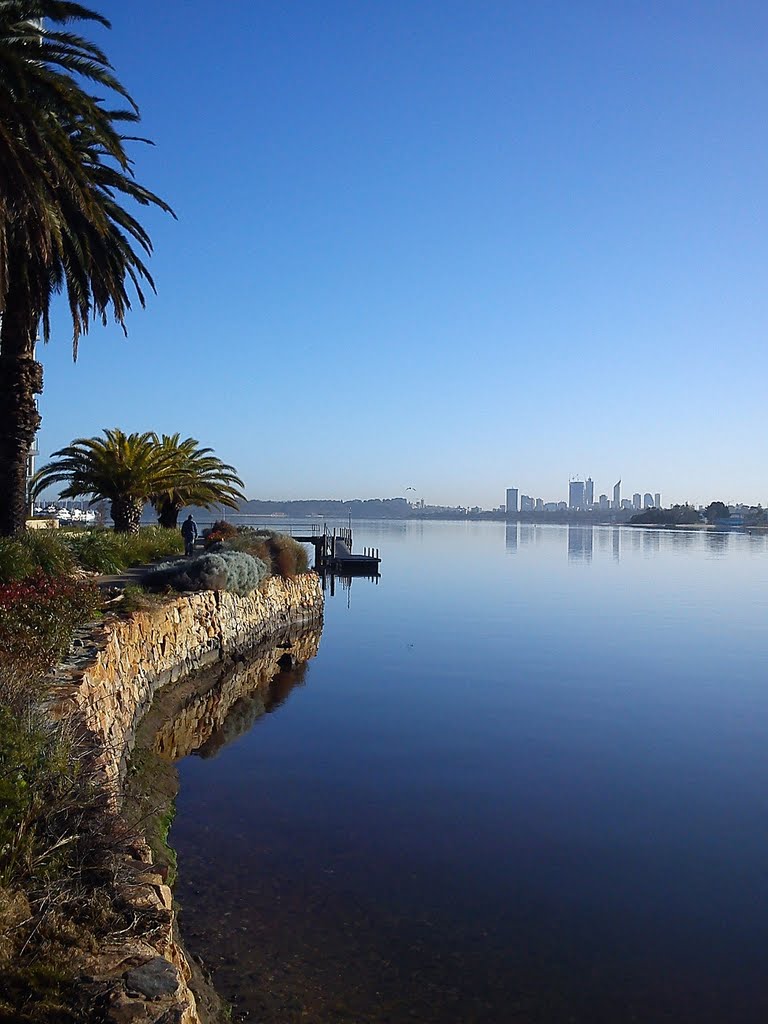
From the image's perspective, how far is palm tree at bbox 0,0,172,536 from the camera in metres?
12.1

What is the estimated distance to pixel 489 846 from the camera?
1098 cm

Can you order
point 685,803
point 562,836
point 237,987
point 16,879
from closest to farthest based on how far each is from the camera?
point 16,879 → point 237,987 → point 562,836 → point 685,803

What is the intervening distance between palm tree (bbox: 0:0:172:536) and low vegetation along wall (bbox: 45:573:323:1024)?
4539mm

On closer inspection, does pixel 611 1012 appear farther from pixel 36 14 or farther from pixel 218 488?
pixel 218 488

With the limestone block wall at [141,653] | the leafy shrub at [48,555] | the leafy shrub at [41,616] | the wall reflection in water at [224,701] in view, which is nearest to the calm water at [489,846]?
the wall reflection in water at [224,701]

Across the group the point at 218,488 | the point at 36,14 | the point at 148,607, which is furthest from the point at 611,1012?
the point at 218,488

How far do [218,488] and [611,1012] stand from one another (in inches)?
1323

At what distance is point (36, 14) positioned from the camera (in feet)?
44.3

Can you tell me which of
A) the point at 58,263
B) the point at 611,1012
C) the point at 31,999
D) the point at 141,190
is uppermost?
the point at 141,190

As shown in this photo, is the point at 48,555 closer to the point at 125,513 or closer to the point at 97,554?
the point at 97,554

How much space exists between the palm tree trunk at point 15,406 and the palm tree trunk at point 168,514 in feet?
66.2

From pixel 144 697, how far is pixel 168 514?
2550cm

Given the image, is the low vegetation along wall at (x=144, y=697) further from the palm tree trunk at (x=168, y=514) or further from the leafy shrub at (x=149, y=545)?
the palm tree trunk at (x=168, y=514)

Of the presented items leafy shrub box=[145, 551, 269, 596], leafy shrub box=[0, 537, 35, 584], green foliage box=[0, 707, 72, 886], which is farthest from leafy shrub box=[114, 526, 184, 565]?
green foliage box=[0, 707, 72, 886]
